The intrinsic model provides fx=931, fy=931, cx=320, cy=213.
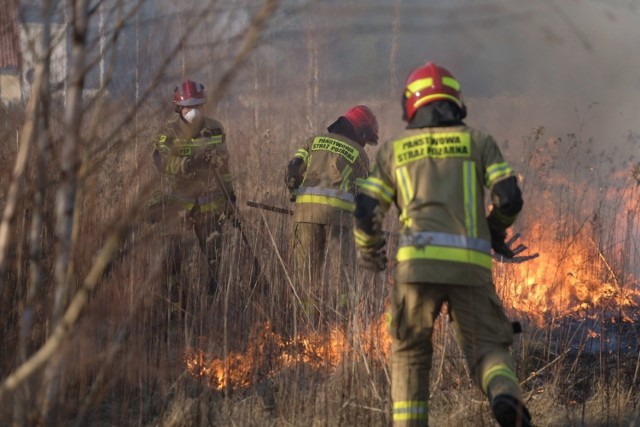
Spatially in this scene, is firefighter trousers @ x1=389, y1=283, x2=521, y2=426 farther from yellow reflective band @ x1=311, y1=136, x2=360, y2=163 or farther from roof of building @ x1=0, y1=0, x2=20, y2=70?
yellow reflective band @ x1=311, y1=136, x2=360, y2=163

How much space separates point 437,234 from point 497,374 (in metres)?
0.62

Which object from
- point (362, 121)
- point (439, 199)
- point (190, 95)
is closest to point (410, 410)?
point (439, 199)

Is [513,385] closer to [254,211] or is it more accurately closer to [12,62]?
[12,62]

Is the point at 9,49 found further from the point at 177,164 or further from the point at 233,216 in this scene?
the point at 177,164

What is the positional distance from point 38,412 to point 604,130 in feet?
55.5

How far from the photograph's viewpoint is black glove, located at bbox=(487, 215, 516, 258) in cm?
412

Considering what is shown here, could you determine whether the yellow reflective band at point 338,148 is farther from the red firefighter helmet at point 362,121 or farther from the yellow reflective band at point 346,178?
the red firefighter helmet at point 362,121

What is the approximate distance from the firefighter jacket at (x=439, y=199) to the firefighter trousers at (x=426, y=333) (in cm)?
9

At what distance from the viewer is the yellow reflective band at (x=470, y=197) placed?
389 centimetres

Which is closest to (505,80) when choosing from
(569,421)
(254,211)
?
(254,211)

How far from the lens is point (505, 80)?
20.6 m

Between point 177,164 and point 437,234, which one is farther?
point 177,164

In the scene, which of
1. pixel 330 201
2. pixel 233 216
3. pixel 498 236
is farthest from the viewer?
pixel 330 201

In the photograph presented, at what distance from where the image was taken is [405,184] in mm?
3955
